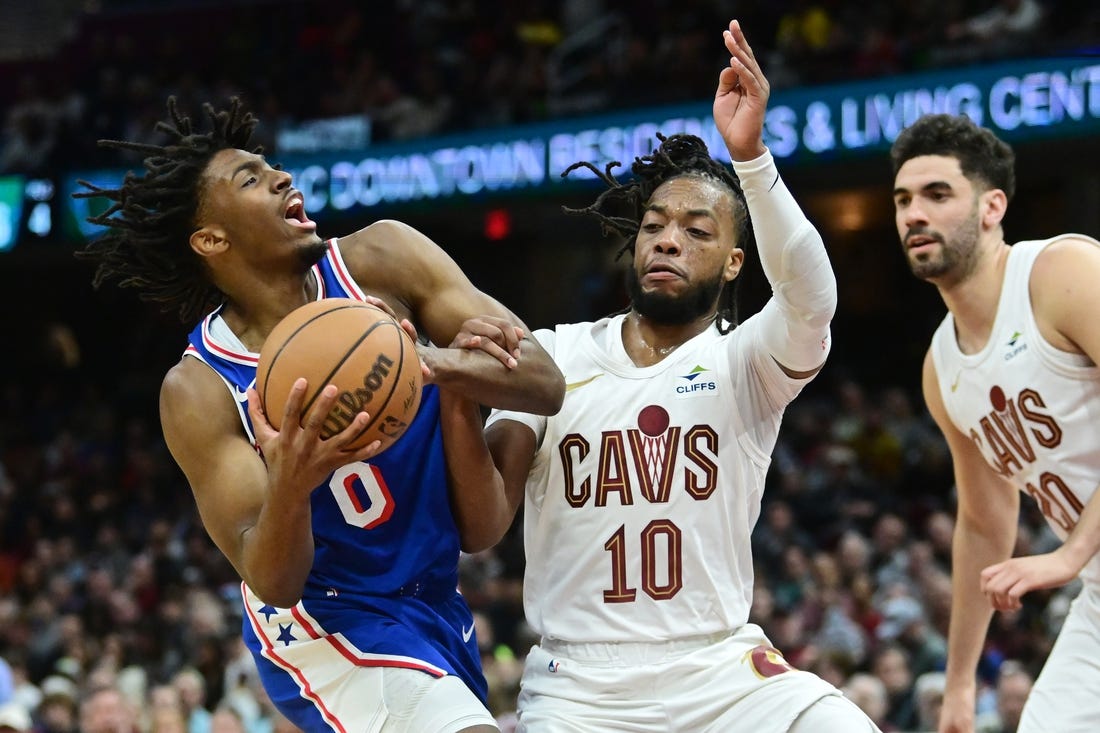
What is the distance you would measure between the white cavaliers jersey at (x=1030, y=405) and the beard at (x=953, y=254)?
0.14m

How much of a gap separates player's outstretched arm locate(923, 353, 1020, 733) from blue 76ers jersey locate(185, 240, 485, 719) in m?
1.70

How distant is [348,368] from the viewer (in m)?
3.31

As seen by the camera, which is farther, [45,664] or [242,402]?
[45,664]

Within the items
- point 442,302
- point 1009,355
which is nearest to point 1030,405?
point 1009,355

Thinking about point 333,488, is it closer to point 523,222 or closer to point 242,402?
point 242,402

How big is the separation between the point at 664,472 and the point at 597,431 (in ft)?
0.73

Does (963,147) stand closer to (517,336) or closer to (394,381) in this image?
(517,336)

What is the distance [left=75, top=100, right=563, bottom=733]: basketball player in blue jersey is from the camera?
143 inches

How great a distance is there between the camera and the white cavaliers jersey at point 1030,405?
14.0 ft

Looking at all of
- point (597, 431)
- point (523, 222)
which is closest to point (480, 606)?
point (523, 222)

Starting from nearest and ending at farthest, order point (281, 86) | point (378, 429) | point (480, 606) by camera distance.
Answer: point (378, 429)
point (480, 606)
point (281, 86)

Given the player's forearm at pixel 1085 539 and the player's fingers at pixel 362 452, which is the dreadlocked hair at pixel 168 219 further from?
the player's forearm at pixel 1085 539

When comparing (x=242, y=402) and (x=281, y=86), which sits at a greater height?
(x=281, y=86)

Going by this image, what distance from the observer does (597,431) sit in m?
4.07
